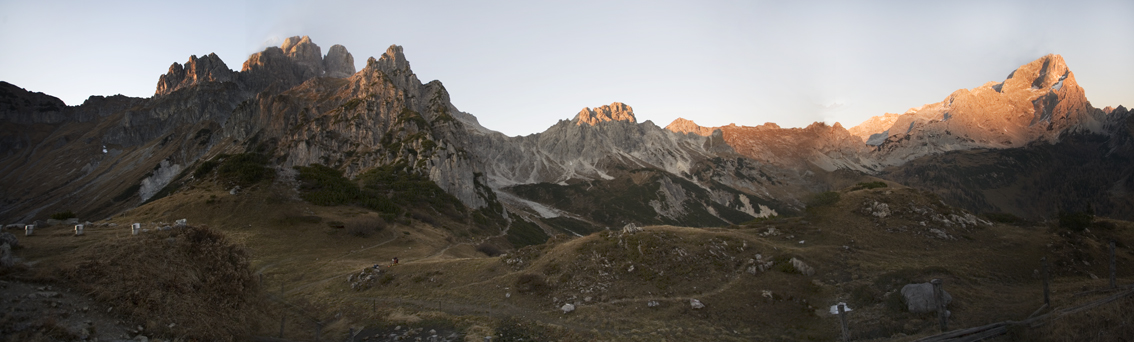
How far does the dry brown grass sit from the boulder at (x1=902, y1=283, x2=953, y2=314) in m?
32.2

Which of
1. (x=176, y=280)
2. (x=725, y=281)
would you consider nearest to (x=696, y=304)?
(x=725, y=281)

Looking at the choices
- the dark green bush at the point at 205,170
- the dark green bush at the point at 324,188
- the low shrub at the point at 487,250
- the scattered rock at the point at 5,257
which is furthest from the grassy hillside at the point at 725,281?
the dark green bush at the point at 205,170

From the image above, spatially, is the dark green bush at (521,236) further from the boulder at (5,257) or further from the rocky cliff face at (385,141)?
the boulder at (5,257)

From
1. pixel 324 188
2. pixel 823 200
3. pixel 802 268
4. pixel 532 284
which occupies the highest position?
pixel 324 188

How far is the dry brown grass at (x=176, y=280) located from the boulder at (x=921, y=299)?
32.2 metres

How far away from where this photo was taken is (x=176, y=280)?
56.7 feet

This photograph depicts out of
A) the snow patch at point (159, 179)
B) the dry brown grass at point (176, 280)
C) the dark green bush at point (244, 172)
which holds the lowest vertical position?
the dry brown grass at point (176, 280)

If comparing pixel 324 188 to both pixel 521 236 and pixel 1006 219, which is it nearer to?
pixel 521 236

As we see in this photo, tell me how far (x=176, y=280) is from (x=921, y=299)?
115 ft

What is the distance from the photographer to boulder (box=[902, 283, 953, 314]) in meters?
22.9

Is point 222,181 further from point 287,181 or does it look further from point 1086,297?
point 1086,297

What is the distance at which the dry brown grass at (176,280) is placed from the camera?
51.5 feet

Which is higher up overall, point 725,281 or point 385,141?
point 385,141

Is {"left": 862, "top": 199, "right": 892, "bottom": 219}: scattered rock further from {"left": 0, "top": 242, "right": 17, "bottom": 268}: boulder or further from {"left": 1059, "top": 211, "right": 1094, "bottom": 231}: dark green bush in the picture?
{"left": 0, "top": 242, "right": 17, "bottom": 268}: boulder
